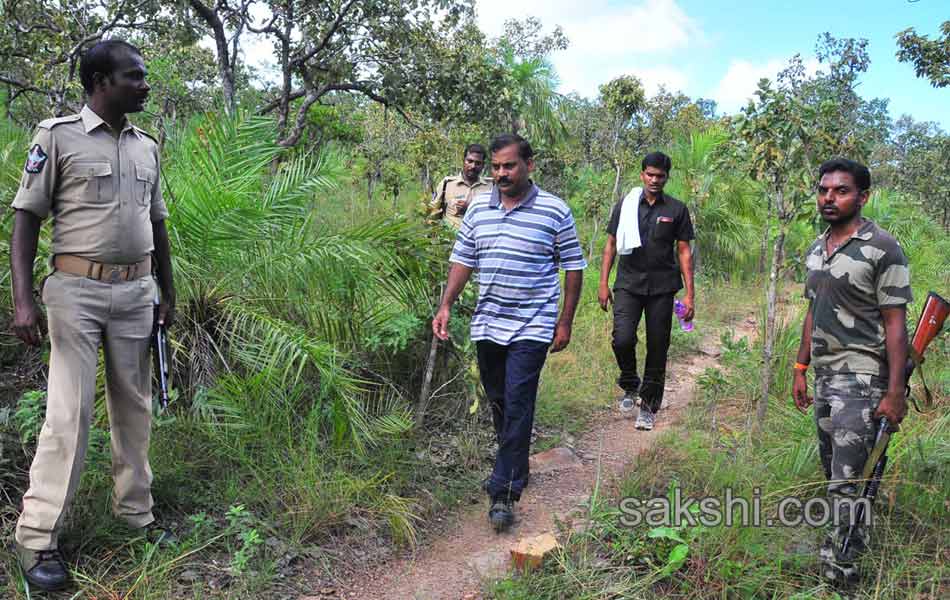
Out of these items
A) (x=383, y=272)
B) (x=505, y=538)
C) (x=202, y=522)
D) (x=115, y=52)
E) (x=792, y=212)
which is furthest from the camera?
(x=383, y=272)

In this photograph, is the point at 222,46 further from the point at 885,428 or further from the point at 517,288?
the point at 885,428

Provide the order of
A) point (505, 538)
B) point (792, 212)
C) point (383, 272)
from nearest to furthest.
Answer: point (505, 538) → point (792, 212) → point (383, 272)

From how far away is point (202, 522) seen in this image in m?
3.19

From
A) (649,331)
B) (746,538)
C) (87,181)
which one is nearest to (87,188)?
(87,181)

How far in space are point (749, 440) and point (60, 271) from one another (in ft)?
11.4

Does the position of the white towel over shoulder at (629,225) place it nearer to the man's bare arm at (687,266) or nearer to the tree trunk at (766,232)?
the man's bare arm at (687,266)

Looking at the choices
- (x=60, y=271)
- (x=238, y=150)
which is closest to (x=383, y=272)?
(x=238, y=150)

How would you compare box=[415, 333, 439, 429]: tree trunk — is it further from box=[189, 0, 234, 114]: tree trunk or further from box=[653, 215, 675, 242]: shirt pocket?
box=[189, 0, 234, 114]: tree trunk

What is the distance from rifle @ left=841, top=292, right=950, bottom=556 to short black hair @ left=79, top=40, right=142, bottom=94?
10.5 feet

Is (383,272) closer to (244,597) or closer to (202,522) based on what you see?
(202,522)

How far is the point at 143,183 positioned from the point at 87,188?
222 mm

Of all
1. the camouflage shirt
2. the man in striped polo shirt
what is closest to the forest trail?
the man in striped polo shirt

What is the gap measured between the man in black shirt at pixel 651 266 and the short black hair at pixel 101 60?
317cm

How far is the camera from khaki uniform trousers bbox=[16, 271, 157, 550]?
107 inches
